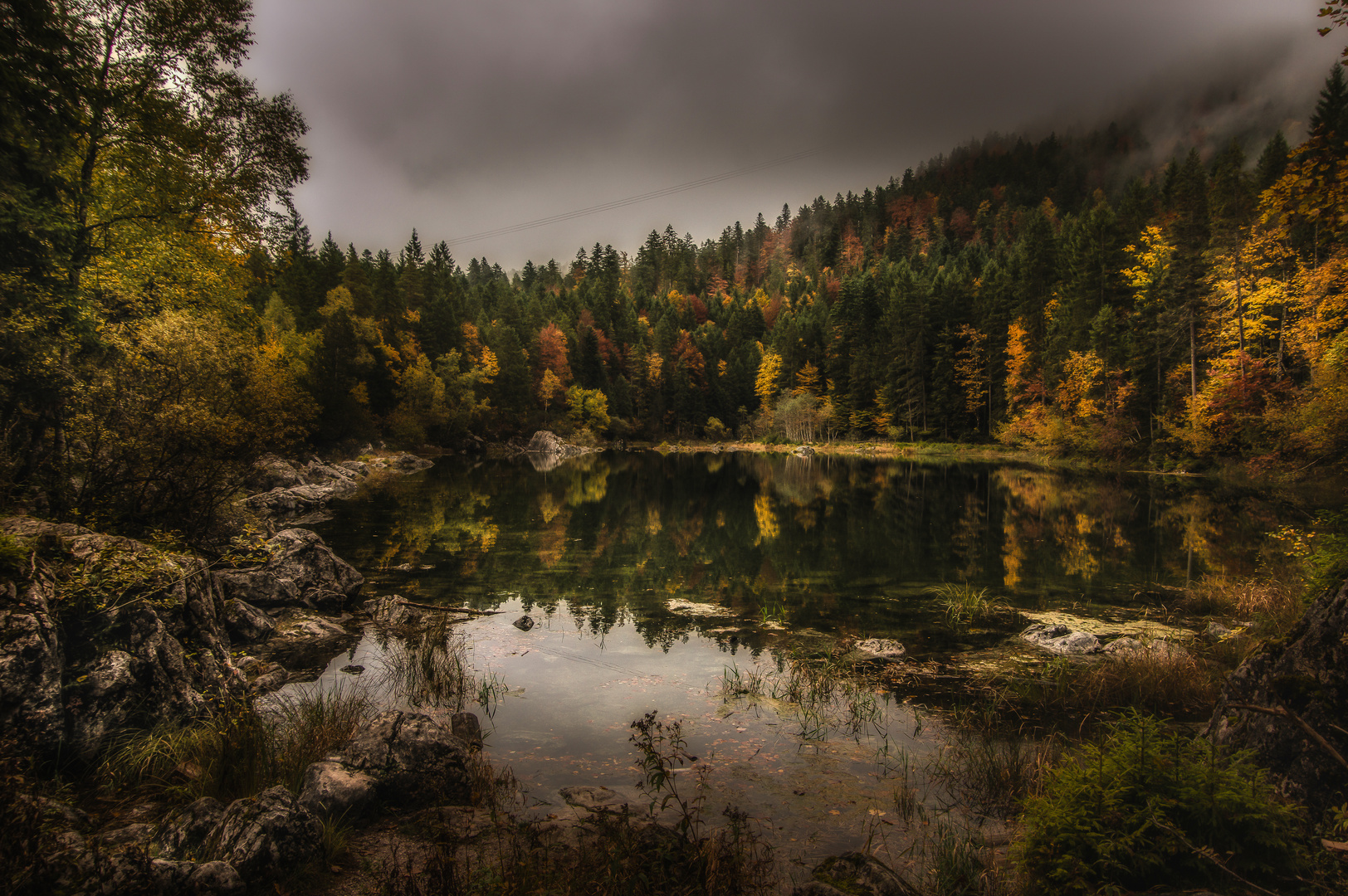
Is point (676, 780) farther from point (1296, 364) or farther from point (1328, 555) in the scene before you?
point (1296, 364)

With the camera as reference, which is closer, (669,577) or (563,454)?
(669,577)

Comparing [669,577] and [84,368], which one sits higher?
[84,368]

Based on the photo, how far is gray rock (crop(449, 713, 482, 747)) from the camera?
23.5ft

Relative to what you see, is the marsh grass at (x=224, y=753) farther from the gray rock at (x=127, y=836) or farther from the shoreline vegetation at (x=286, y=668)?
the gray rock at (x=127, y=836)

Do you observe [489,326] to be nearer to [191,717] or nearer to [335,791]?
[191,717]

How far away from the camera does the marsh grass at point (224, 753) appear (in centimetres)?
532

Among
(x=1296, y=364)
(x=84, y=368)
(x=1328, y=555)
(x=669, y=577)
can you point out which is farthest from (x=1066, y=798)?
(x=1296, y=364)

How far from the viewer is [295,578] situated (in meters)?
12.2

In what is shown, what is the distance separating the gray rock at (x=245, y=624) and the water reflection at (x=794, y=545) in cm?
367

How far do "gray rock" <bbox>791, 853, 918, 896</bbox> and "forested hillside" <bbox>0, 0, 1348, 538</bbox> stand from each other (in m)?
7.29

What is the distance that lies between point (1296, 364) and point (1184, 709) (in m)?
35.3

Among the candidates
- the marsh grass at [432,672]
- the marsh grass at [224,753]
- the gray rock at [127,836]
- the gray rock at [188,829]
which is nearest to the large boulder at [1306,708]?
the gray rock at [188,829]

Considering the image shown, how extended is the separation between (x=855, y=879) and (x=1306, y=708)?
12.5 feet

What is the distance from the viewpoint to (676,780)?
6324 millimetres
